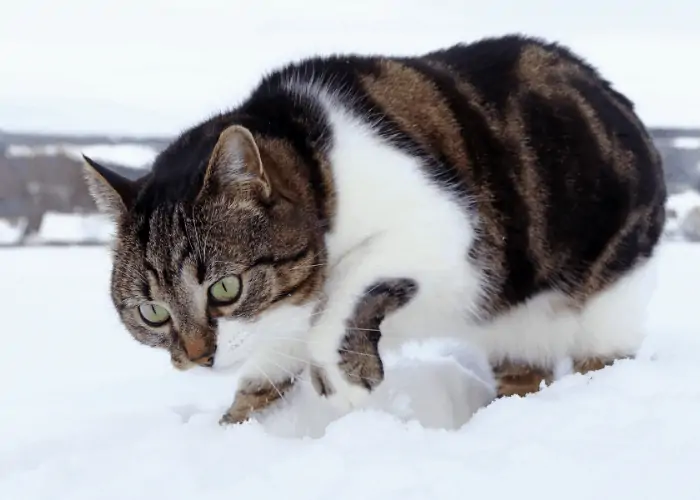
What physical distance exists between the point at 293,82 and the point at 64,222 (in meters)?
1.85

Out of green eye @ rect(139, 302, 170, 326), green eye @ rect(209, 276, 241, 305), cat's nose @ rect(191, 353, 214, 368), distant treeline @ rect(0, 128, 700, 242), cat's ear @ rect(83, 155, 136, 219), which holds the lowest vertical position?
distant treeline @ rect(0, 128, 700, 242)

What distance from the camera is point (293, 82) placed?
123 centimetres

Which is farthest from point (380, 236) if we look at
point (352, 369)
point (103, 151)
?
point (103, 151)

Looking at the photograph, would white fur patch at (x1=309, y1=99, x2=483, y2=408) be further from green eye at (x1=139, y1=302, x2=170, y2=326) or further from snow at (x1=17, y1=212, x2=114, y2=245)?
snow at (x1=17, y1=212, x2=114, y2=245)

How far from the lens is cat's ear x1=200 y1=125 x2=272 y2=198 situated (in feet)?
3.10

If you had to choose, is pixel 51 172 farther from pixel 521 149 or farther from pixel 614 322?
pixel 614 322

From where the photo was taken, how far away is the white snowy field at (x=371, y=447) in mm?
773

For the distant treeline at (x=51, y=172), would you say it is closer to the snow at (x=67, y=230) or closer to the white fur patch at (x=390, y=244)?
the snow at (x=67, y=230)

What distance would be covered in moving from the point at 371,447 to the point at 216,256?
324 mm

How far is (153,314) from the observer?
1.03 meters

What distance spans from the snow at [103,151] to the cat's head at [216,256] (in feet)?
4.78

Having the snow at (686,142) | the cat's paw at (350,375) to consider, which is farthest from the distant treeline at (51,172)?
the cat's paw at (350,375)

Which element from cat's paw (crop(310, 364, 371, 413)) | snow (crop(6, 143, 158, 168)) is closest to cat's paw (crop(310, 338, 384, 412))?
cat's paw (crop(310, 364, 371, 413))

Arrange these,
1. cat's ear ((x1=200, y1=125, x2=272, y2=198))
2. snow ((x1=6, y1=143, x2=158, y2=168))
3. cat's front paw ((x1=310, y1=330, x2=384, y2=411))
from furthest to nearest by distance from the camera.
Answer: snow ((x1=6, y1=143, x2=158, y2=168)), cat's front paw ((x1=310, y1=330, x2=384, y2=411)), cat's ear ((x1=200, y1=125, x2=272, y2=198))
